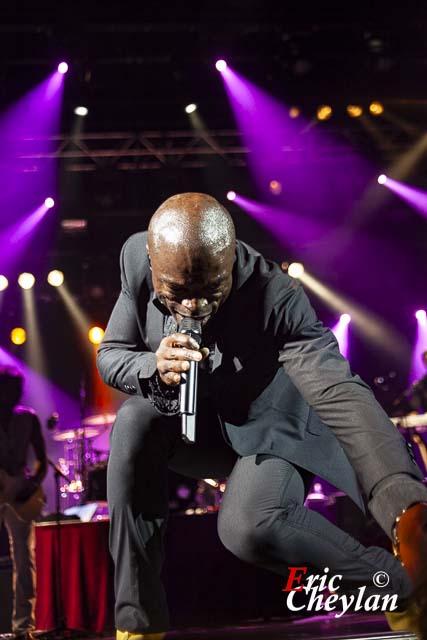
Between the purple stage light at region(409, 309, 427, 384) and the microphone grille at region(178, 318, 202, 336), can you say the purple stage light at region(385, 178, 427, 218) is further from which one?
the microphone grille at region(178, 318, 202, 336)

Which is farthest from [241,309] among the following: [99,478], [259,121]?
[259,121]

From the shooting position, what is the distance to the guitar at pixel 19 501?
6.90m

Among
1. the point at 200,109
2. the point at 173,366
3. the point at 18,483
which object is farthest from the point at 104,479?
the point at 173,366

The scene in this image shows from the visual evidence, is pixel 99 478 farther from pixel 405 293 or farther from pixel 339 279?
pixel 405 293

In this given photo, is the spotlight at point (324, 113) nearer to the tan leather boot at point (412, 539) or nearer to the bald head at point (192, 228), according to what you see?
the bald head at point (192, 228)

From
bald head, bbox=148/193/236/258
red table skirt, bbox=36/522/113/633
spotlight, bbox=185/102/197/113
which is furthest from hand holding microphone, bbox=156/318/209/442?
spotlight, bbox=185/102/197/113

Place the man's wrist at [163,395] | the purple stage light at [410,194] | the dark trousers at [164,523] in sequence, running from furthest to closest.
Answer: the purple stage light at [410,194], the dark trousers at [164,523], the man's wrist at [163,395]

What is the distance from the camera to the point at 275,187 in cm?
1353

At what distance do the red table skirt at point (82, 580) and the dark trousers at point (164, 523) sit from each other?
158 inches

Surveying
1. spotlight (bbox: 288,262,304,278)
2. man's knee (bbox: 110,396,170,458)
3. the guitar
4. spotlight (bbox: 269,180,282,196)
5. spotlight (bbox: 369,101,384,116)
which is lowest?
the guitar

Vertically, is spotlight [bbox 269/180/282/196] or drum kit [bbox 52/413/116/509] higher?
spotlight [bbox 269/180/282/196]

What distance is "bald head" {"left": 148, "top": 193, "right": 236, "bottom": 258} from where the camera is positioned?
2.53m

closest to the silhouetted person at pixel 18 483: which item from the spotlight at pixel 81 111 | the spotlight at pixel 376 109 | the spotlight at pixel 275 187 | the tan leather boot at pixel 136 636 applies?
the tan leather boot at pixel 136 636

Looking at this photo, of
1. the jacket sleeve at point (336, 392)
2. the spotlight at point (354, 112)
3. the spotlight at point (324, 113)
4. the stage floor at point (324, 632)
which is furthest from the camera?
the spotlight at point (354, 112)
